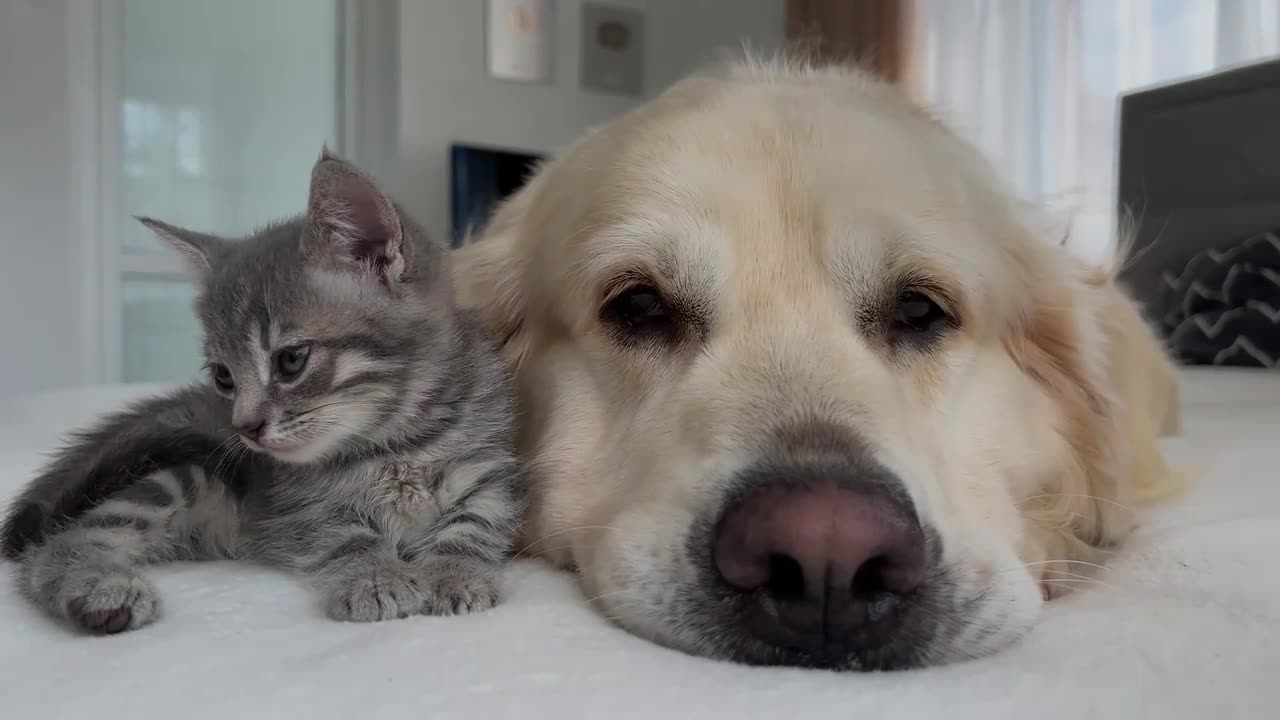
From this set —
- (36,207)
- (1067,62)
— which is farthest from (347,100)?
(1067,62)

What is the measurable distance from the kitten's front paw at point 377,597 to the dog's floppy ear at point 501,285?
0.58m

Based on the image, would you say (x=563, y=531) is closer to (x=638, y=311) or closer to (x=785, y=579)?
(x=638, y=311)

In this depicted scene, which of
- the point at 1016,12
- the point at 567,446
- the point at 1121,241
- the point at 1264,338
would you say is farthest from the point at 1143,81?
the point at 567,446

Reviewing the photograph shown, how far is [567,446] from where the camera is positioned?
1.51 meters

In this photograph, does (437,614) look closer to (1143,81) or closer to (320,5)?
(1143,81)

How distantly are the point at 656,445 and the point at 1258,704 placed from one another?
0.73 metres

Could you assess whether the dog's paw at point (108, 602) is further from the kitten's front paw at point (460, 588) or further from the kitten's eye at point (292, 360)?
the kitten's eye at point (292, 360)

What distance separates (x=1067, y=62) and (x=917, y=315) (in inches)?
202

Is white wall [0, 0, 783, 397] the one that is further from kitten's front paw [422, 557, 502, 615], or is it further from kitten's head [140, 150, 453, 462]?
kitten's front paw [422, 557, 502, 615]

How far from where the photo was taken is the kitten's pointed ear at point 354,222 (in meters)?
1.43

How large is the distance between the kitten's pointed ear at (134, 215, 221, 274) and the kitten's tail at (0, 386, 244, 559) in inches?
9.0

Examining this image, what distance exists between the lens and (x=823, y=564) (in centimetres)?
94

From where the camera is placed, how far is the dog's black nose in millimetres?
947

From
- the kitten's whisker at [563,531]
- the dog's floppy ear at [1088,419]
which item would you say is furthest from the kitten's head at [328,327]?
the dog's floppy ear at [1088,419]
